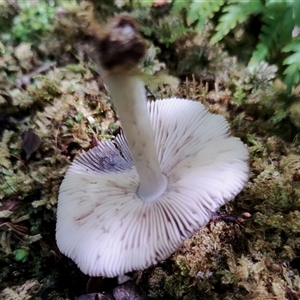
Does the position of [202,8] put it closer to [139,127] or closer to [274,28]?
[274,28]

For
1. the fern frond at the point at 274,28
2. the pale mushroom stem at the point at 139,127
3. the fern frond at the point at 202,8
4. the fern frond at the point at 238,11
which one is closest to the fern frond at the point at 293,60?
the fern frond at the point at 274,28

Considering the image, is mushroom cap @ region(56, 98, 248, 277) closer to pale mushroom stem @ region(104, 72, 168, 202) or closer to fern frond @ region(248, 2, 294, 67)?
pale mushroom stem @ region(104, 72, 168, 202)

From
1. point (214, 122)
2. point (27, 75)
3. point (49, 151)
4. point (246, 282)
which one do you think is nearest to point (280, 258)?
point (246, 282)

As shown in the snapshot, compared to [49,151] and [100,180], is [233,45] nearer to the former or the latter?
[100,180]

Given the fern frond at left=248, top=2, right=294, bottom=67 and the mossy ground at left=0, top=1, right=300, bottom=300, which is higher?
the fern frond at left=248, top=2, right=294, bottom=67

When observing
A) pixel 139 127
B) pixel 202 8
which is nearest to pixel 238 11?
pixel 202 8

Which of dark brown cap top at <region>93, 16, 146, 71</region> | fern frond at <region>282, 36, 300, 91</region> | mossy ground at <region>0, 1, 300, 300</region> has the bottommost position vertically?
mossy ground at <region>0, 1, 300, 300</region>

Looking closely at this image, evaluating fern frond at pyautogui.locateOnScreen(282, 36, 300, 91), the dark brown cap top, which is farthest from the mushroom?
fern frond at pyautogui.locateOnScreen(282, 36, 300, 91)

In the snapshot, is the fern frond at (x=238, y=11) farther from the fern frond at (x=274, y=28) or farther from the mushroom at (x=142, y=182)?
the mushroom at (x=142, y=182)
